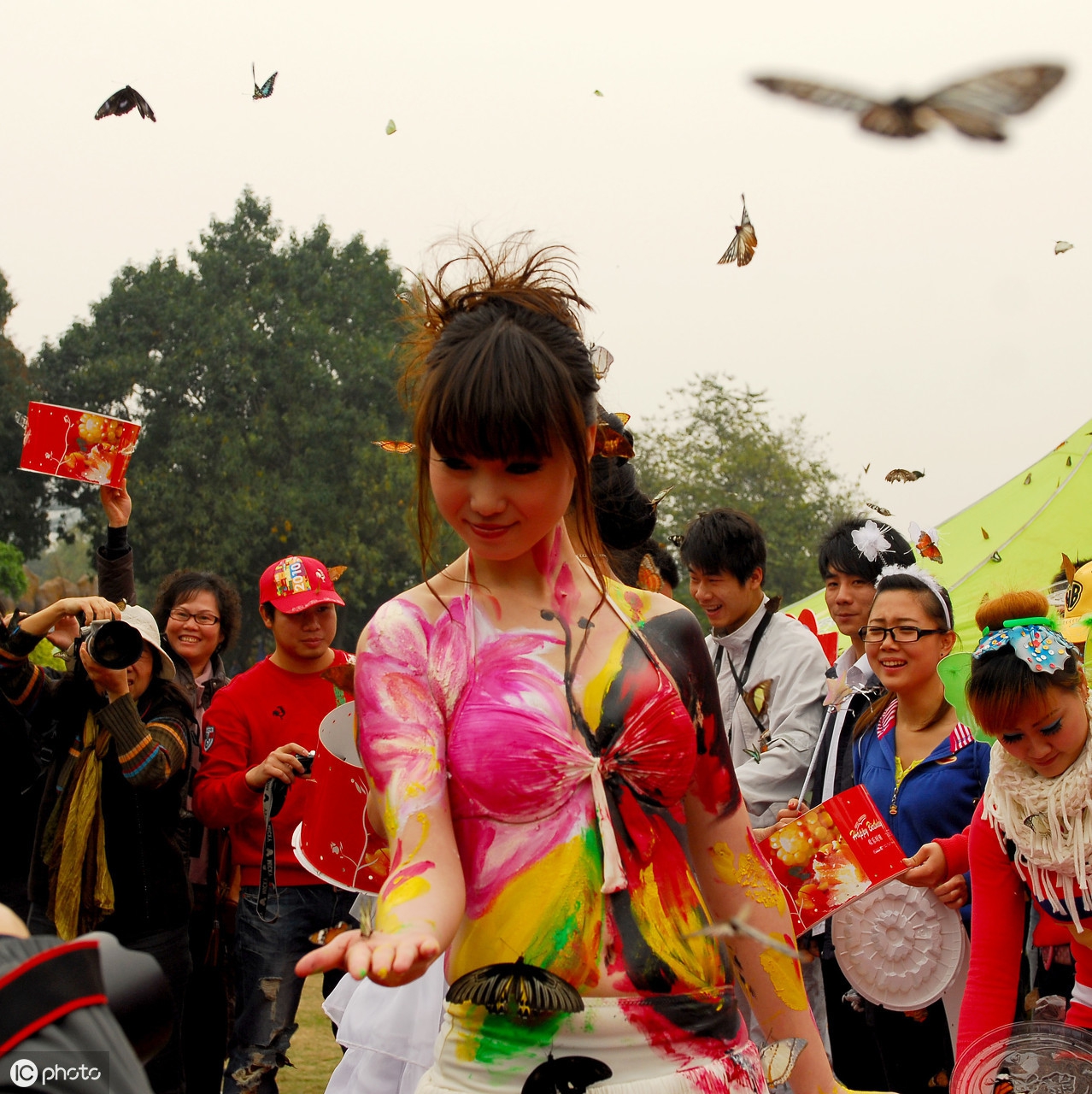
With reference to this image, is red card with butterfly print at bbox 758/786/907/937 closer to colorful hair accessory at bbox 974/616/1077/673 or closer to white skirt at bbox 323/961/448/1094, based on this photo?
colorful hair accessory at bbox 974/616/1077/673

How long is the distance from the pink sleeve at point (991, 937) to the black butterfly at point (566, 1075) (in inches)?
53.4

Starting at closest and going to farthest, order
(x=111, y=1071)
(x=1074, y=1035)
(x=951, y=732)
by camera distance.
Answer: (x=111, y=1071), (x=1074, y=1035), (x=951, y=732)

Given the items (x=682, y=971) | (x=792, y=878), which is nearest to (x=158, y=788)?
(x=792, y=878)

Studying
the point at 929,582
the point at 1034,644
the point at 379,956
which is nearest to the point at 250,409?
the point at 929,582

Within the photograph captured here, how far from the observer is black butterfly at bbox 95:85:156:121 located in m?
5.02

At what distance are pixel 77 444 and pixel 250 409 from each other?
28.7m

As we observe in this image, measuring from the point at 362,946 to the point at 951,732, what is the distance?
9.49 ft

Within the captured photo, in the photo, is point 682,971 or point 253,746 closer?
point 682,971

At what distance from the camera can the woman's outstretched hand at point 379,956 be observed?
148cm

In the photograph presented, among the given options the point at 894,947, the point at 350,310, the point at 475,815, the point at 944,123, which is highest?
the point at 350,310

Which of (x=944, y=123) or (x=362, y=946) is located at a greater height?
(x=944, y=123)

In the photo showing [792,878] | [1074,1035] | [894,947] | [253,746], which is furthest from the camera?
[253,746]

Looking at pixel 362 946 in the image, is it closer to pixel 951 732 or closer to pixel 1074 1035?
pixel 1074 1035

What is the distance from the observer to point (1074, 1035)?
101 inches
